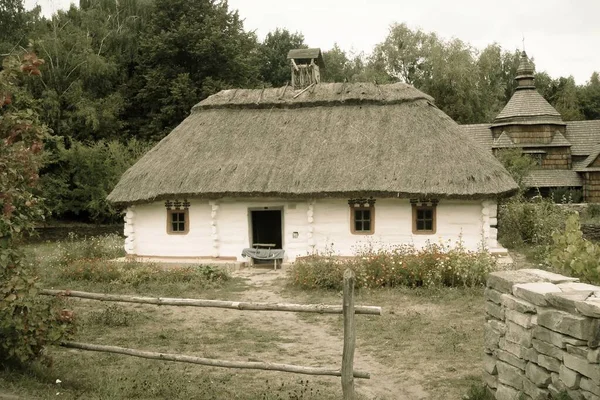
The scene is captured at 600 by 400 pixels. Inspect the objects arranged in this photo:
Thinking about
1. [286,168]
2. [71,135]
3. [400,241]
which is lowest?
[400,241]

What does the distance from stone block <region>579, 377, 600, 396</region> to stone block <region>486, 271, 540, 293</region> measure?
1.25m

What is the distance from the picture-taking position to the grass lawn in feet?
20.9

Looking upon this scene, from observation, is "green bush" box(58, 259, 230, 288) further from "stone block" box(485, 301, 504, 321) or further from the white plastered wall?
"stone block" box(485, 301, 504, 321)

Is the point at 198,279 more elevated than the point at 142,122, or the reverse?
the point at 142,122

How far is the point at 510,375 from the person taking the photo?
18.1 ft

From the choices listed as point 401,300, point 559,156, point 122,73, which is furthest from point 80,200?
point 559,156

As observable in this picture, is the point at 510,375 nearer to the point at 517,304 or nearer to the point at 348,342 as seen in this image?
the point at 517,304

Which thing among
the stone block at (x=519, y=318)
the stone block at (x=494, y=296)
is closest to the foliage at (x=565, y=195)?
the stone block at (x=494, y=296)

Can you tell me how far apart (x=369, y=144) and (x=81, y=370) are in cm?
1160

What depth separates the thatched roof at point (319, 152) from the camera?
15.6 metres

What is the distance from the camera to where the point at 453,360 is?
7508 millimetres

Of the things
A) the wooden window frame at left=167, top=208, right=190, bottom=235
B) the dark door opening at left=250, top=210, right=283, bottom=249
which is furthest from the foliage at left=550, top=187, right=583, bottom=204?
the wooden window frame at left=167, top=208, right=190, bottom=235

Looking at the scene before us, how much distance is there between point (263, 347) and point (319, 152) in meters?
9.31

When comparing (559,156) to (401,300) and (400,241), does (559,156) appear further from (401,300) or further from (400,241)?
(401,300)
